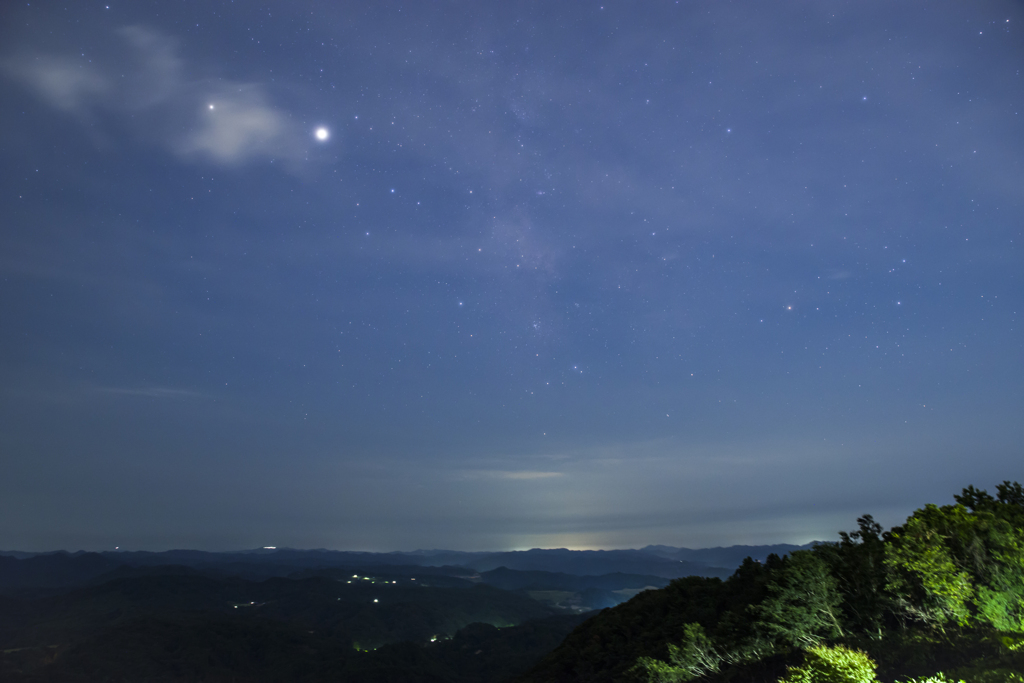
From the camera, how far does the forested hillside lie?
3203cm

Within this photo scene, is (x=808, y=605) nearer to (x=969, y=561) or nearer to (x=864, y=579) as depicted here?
(x=864, y=579)

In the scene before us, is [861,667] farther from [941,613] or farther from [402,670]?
[402,670]

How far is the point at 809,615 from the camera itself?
50.8 meters

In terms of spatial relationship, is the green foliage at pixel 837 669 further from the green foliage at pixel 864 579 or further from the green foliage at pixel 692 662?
the green foliage at pixel 692 662

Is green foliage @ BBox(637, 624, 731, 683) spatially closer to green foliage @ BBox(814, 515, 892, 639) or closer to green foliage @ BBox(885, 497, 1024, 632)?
green foliage @ BBox(814, 515, 892, 639)

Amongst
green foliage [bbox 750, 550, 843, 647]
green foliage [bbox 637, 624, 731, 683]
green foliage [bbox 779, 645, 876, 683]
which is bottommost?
green foliage [bbox 637, 624, 731, 683]

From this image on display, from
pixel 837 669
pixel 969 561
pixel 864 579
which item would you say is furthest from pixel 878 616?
pixel 837 669

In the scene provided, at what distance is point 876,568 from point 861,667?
123ft

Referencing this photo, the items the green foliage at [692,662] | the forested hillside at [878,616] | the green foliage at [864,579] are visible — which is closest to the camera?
the forested hillside at [878,616]

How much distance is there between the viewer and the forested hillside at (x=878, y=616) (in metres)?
32.0

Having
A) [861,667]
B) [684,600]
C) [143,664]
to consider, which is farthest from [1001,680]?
[143,664]

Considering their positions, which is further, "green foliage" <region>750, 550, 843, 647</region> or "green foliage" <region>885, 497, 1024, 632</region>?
"green foliage" <region>750, 550, 843, 647</region>

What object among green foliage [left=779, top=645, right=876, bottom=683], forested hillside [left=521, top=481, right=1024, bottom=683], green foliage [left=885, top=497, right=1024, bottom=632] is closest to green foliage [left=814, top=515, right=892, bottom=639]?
forested hillside [left=521, top=481, right=1024, bottom=683]

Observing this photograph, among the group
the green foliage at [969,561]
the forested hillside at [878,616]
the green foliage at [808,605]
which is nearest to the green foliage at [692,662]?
the forested hillside at [878,616]
